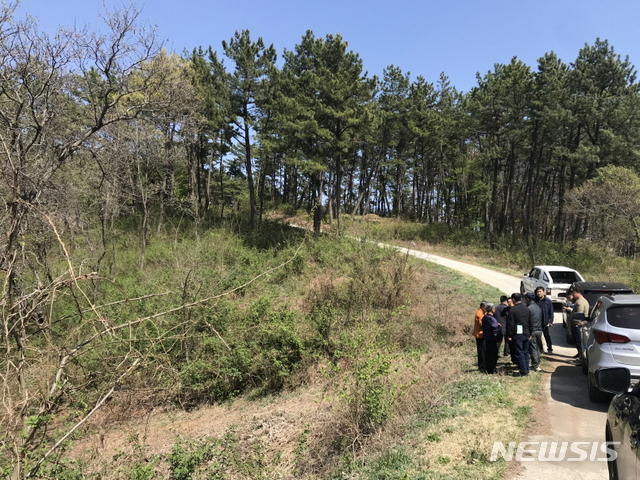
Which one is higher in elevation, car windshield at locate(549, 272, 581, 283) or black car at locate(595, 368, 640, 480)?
black car at locate(595, 368, 640, 480)

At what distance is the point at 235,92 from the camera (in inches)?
1115

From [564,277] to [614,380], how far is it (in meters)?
12.6

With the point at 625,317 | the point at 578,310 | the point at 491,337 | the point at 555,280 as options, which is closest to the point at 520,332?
the point at 491,337

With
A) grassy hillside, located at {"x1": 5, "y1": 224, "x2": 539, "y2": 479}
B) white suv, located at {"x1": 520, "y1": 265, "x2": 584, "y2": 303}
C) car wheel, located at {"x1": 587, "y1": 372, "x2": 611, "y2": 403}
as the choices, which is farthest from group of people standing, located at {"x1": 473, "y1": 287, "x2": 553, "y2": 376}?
white suv, located at {"x1": 520, "y1": 265, "x2": 584, "y2": 303}

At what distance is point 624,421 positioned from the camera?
3.13 metres

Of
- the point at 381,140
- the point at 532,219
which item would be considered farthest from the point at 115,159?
the point at 532,219

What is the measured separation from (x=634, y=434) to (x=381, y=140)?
1635 inches

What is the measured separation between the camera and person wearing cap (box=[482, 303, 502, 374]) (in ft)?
24.1

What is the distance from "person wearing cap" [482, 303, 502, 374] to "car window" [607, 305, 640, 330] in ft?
6.26

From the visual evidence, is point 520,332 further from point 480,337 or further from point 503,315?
point 503,315

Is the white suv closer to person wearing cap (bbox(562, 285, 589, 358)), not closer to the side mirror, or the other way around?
person wearing cap (bbox(562, 285, 589, 358))

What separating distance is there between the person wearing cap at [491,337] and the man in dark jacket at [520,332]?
0.71ft

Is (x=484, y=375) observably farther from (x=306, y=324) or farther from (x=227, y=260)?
(x=227, y=260)

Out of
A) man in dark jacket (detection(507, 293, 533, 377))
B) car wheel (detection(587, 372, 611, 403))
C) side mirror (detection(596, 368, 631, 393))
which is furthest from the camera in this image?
man in dark jacket (detection(507, 293, 533, 377))
